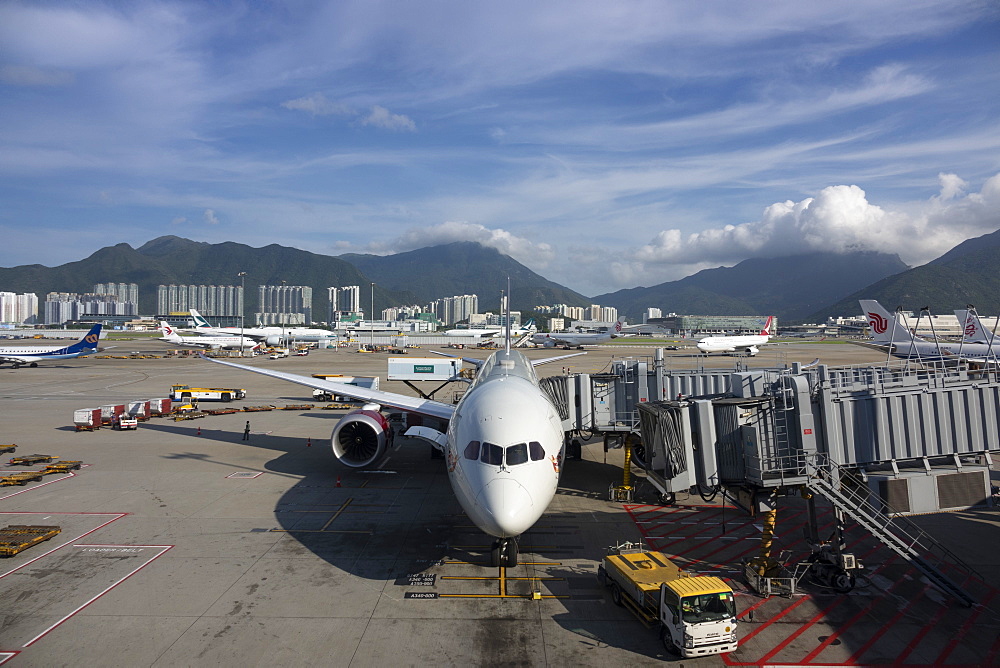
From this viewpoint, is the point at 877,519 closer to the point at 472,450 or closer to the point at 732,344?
the point at 472,450

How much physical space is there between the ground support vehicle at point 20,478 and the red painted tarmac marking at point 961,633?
110 feet

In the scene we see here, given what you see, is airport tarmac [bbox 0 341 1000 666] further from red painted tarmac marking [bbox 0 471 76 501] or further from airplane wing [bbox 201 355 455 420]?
airplane wing [bbox 201 355 455 420]

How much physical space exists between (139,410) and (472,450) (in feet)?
123

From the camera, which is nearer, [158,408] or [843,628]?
[843,628]

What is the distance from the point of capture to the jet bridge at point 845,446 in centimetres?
1521

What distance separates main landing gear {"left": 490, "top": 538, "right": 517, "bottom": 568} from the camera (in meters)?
15.6

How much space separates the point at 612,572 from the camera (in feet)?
47.1

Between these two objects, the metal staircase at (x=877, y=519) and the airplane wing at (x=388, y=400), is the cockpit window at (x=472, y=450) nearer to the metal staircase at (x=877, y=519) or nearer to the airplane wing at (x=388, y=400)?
the metal staircase at (x=877, y=519)

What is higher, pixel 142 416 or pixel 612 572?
pixel 142 416

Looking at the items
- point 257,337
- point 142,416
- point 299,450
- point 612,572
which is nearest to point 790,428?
point 612,572

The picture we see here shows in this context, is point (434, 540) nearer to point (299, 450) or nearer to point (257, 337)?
point (299, 450)

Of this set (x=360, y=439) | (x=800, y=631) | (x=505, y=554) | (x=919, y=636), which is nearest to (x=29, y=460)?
(x=360, y=439)

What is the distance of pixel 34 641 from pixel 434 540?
1016 cm

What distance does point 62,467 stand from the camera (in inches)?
1028
